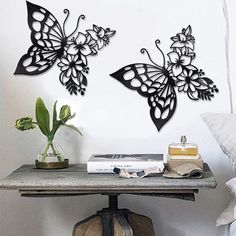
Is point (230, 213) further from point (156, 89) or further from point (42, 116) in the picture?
point (42, 116)

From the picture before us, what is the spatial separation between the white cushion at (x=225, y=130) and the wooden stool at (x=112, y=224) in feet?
1.33

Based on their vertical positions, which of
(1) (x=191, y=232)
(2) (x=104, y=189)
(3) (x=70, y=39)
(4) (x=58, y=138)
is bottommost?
(1) (x=191, y=232)

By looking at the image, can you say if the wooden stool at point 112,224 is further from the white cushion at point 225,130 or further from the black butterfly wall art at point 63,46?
the black butterfly wall art at point 63,46

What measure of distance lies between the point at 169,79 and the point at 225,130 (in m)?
0.39

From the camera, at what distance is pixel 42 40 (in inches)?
73.6

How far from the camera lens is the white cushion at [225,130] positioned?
1.53 metres

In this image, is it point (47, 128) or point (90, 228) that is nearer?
point (90, 228)

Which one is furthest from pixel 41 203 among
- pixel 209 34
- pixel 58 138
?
pixel 209 34

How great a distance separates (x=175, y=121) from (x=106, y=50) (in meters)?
0.41

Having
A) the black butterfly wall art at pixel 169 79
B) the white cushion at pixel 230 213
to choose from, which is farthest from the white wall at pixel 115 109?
the white cushion at pixel 230 213

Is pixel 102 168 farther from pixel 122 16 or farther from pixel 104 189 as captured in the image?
pixel 122 16

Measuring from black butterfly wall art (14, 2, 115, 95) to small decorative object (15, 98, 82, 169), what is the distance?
0.18 metres

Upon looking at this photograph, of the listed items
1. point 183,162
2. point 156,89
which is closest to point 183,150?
point 183,162

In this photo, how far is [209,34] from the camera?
6.04 ft
